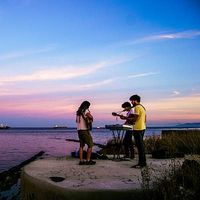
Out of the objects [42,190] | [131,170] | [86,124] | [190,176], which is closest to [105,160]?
[86,124]

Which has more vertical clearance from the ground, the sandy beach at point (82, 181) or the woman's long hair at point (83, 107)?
the woman's long hair at point (83, 107)

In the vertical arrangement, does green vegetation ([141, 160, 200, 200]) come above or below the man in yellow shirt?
below

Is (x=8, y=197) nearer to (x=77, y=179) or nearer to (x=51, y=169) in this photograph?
(x=51, y=169)

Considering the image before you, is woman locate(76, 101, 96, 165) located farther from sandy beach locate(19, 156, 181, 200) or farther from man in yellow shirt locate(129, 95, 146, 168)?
man in yellow shirt locate(129, 95, 146, 168)

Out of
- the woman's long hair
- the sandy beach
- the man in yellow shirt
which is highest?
the woman's long hair

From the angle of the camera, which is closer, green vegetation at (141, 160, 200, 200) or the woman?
green vegetation at (141, 160, 200, 200)

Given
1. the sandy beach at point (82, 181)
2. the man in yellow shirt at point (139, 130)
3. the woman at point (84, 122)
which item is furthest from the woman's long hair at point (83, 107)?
the sandy beach at point (82, 181)

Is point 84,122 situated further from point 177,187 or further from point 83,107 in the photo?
point 177,187

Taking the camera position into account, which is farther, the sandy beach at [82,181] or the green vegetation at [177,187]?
the sandy beach at [82,181]

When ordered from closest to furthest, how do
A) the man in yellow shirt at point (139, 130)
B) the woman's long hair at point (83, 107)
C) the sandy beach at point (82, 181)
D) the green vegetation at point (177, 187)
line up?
1. the green vegetation at point (177, 187)
2. the sandy beach at point (82, 181)
3. the man in yellow shirt at point (139, 130)
4. the woman's long hair at point (83, 107)

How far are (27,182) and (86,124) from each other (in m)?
2.77

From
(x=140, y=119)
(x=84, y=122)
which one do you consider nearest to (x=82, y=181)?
(x=140, y=119)

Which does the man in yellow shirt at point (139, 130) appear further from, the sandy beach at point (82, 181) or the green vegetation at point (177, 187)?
the green vegetation at point (177, 187)

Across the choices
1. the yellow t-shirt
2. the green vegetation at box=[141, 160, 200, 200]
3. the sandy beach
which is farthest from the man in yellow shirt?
the green vegetation at box=[141, 160, 200, 200]
